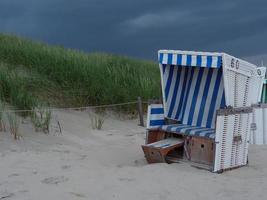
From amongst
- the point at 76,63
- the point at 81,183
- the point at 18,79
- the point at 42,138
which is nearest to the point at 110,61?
the point at 76,63

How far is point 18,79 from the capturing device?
10945mm

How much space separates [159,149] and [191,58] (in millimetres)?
1461

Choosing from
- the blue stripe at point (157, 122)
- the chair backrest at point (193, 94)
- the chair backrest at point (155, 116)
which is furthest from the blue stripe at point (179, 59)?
the blue stripe at point (157, 122)

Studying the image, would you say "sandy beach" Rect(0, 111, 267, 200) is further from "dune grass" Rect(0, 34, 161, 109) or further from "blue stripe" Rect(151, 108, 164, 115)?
"dune grass" Rect(0, 34, 161, 109)

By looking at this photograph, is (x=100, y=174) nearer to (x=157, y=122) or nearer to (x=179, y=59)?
(x=157, y=122)

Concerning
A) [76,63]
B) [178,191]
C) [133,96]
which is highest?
[76,63]

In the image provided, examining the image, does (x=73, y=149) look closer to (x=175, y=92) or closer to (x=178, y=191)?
(x=175, y=92)

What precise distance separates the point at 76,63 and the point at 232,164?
21.0ft

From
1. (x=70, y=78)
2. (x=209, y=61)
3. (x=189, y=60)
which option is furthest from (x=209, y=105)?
(x=70, y=78)

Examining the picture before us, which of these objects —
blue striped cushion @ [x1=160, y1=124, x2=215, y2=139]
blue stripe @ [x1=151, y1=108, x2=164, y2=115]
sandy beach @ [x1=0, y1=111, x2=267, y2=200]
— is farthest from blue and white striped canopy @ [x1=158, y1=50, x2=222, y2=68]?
sandy beach @ [x1=0, y1=111, x2=267, y2=200]

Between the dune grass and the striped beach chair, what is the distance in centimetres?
358

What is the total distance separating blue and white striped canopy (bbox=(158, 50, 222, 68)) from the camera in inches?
274

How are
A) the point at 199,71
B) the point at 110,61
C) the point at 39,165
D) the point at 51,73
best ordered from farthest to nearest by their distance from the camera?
the point at 110,61 → the point at 51,73 → the point at 199,71 → the point at 39,165

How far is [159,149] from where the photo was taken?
727cm
